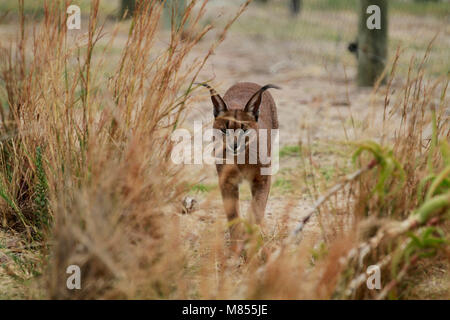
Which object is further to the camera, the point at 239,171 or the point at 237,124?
the point at 237,124

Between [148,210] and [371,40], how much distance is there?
18.9 ft

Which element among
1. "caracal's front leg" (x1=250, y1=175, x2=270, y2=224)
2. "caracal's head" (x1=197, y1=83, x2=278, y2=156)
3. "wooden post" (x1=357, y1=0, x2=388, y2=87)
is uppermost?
"wooden post" (x1=357, y1=0, x2=388, y2=87)

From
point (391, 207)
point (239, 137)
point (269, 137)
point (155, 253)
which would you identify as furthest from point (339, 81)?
point (155, 253)

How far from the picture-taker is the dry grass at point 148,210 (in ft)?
6.79

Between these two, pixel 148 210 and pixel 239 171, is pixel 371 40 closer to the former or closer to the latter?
pixel 239 171

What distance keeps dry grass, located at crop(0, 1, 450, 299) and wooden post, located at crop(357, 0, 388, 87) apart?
4.55 m

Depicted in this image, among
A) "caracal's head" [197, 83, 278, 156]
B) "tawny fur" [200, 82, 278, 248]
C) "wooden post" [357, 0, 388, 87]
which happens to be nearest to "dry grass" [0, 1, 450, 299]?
"tawny fur" [200, 82, 278, 248]

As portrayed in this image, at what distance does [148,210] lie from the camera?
2.16 metres

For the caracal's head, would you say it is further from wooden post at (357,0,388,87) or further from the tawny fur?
wooden post at (357,0,388,87)

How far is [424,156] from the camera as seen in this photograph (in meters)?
2.73

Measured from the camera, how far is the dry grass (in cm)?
207

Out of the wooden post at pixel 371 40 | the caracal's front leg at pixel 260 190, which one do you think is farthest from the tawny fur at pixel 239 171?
the wooden post at pixel 371 40

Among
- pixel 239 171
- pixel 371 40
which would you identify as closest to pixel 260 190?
pixel 239 171
